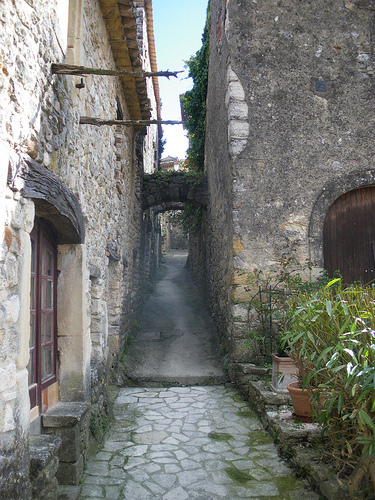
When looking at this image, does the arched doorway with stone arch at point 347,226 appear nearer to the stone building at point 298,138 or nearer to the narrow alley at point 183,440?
the stone building at point 298,138

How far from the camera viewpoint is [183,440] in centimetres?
391

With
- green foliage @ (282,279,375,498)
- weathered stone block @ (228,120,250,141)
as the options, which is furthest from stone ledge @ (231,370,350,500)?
weathered stone block @ (228,120,250,141)

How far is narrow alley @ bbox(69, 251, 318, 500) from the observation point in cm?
299

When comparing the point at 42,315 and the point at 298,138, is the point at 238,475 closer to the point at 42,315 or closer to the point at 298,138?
the point at 42,315

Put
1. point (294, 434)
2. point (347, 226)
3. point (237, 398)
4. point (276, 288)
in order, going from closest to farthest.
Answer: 1. point (294, 434)
2. point (237, 398)
3. point (276, 288)
4. point (347, 226)

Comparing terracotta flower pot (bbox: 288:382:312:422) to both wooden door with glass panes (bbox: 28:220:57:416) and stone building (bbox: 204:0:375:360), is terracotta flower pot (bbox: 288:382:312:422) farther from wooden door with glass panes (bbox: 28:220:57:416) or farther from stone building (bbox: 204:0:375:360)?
wooden door with glass panes (bbox: 28:220:57:416)

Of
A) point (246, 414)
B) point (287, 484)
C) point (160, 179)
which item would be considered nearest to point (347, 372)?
point (287, 484)

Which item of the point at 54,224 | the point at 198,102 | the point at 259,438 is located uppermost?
the point at 198,102

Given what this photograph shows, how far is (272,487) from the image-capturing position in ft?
9.81

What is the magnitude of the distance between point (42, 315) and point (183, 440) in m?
1.98

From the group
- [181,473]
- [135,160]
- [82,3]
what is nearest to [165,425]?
[181,473]

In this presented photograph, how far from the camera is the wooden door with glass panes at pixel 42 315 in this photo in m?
2.79

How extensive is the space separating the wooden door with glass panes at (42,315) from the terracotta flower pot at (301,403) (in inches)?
84.5

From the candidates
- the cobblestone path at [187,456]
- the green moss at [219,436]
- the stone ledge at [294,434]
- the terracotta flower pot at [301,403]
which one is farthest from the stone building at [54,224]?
the terracotta flower pot at [301,403]
